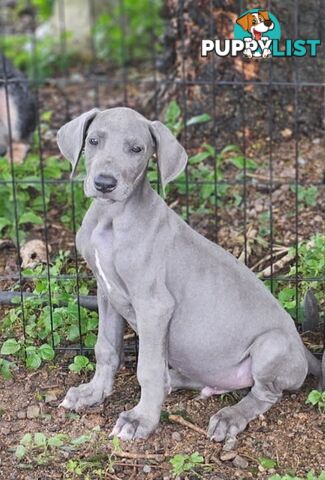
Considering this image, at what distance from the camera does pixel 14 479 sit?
463 centimetres

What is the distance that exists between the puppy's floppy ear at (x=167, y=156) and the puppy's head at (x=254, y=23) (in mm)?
1713

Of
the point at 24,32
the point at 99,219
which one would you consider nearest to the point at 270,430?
the point at 99,219

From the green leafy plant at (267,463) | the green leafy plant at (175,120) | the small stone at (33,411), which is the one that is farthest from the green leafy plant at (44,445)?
the green leafy plant at (175,120)

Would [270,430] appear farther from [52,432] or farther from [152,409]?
[52,432]

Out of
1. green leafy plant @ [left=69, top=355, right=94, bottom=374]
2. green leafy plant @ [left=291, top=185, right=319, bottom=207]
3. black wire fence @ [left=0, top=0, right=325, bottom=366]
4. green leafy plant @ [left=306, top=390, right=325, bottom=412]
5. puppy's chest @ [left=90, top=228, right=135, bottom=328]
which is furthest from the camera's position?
green leafy plant @ [left=291, top=185, right=319, bottom=207]

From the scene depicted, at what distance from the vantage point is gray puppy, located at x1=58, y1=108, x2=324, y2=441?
4.66m

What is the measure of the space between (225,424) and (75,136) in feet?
5.16

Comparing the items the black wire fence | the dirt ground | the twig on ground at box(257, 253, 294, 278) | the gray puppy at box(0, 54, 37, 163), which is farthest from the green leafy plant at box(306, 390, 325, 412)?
the gray puppy at box(0, 54, 37, 163)

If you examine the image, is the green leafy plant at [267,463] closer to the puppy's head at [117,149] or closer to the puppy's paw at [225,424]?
the puppy's paw at [225,424]

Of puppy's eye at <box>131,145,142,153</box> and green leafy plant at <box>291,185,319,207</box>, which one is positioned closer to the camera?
puppy's eye at <box>131,145,142,153</box>

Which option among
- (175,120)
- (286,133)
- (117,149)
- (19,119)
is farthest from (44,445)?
(19,119)

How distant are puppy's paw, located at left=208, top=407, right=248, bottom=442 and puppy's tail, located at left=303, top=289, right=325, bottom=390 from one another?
20.0 inches

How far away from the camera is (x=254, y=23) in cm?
612

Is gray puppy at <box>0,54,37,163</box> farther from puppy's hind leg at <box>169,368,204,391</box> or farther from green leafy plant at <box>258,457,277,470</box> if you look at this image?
green leafy plant at <box>258,457,277,470</box>
